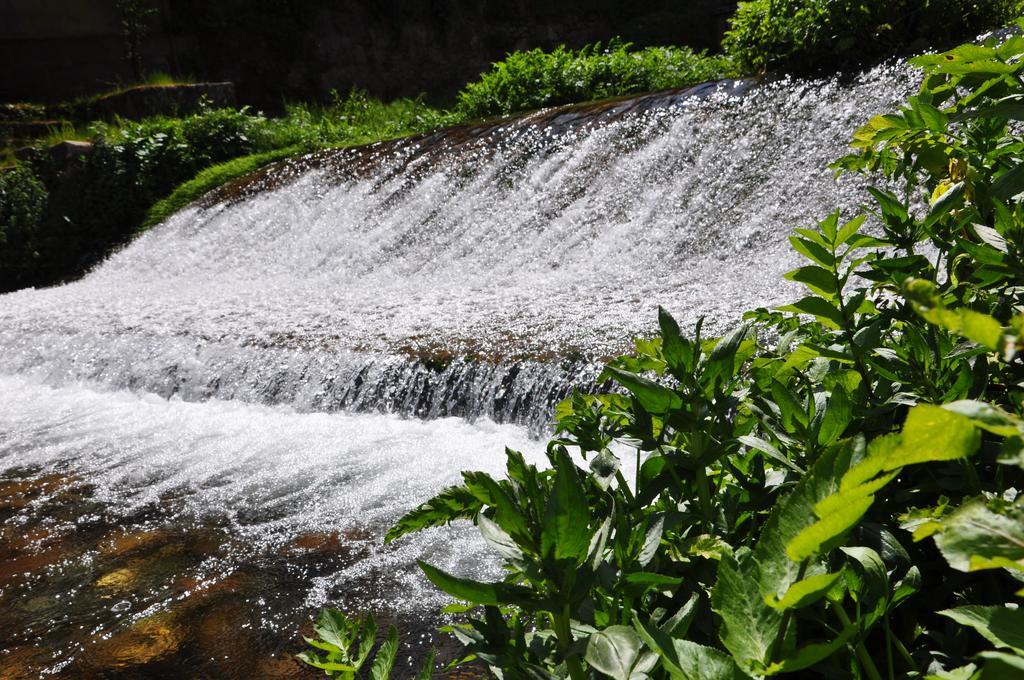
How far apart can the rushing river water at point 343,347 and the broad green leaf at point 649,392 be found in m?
2.06

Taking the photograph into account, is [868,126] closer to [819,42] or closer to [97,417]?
→ [97,417]

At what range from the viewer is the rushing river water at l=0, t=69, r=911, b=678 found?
3.17 m

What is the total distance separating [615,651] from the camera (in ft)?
2.38

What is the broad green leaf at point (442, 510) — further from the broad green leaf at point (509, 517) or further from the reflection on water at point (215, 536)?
the reflection on water at point (215, 536)

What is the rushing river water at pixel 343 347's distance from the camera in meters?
3.17

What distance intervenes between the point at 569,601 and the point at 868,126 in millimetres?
1104

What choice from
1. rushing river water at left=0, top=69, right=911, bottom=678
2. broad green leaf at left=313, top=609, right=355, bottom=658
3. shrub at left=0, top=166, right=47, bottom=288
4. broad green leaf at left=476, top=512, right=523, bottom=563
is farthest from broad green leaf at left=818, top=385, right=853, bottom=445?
shrub at left=0, top=166, right=47, bottom=288

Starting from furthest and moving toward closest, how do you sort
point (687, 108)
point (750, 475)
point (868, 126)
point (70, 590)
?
point (687, 108), point (70, 590), point (868, 126), point (750, 475)

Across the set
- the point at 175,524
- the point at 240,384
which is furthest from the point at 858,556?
the point at 240,384

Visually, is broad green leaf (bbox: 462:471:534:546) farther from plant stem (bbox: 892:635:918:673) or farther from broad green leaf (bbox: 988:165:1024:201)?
broad green leaf (bbox: 988:165:1024:201)

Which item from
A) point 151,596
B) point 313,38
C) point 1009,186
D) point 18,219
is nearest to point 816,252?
point 1009,186

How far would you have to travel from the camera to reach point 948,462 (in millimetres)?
891

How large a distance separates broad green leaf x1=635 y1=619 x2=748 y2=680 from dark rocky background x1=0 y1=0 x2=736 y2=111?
21432 millimetres

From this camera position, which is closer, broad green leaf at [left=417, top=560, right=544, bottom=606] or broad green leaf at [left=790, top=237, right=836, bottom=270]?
broad green leaf at [left=417, top=560, right=544, bottom=606]
